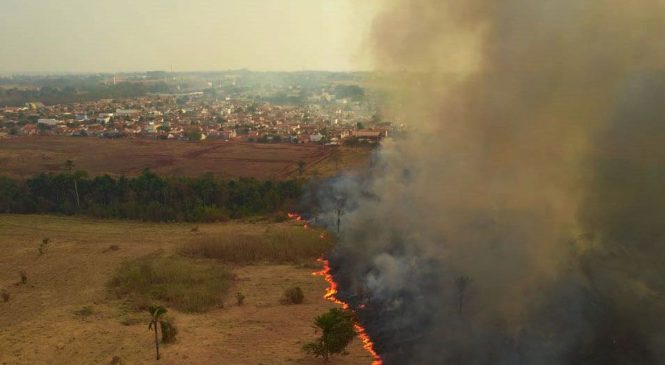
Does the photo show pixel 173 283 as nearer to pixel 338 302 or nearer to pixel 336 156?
pixel 338 302

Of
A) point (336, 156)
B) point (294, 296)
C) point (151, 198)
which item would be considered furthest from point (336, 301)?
point (336, 156)

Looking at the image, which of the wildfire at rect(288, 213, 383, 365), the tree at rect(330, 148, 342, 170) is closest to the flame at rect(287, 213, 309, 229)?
the wildfire at rect(288, 213, 383, 365)

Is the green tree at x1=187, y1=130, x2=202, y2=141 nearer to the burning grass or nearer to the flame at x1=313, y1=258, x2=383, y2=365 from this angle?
the burning grass

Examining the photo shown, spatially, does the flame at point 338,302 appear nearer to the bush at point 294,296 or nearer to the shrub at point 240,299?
the bush at point 294,296

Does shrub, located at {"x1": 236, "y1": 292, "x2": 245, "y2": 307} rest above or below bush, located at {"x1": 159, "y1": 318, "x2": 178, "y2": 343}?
below

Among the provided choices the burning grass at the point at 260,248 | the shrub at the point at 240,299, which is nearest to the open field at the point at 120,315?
the shrub at the point at 240,299

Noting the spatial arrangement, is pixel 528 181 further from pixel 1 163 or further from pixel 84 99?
pixel 84 99
